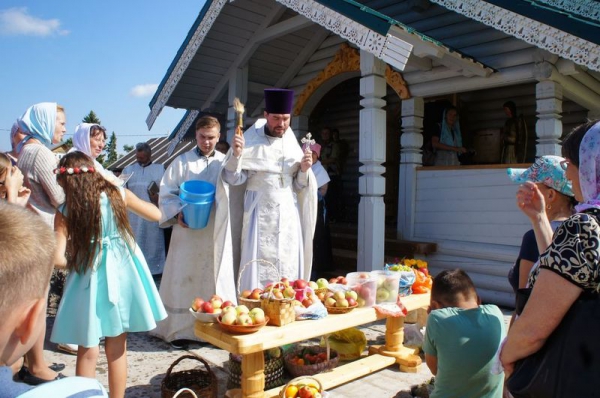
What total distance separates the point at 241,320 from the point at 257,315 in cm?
11

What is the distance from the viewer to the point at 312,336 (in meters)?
3.00

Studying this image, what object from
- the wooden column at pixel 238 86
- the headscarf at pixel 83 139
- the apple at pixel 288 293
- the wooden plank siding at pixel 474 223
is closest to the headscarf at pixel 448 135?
the wooden plank siding at pixel 474 223

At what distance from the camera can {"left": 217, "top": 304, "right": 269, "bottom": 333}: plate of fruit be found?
273 cm

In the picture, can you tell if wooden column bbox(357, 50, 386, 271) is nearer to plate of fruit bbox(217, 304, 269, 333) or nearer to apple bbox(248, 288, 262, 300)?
apple bbox(248, 288, 262, 300)

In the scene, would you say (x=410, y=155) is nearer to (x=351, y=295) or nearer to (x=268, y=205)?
(x=268, y=205)

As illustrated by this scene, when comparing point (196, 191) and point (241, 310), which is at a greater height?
point (196, 191)

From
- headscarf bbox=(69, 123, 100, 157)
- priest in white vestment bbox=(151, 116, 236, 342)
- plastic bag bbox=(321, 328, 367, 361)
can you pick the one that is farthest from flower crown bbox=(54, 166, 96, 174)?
plastic bag bbox=(321, 328, 367, 361)

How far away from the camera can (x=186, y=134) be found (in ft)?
31.9

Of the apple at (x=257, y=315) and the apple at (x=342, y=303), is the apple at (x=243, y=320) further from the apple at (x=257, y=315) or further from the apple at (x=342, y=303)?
the apple at (x=342, y=303)

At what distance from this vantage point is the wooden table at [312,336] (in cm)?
274

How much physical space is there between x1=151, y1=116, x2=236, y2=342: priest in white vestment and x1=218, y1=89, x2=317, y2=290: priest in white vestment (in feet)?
1.24

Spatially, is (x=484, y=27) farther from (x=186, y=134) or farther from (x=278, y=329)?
(x=186, y=134)

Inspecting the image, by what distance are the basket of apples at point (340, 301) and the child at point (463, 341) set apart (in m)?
0.83

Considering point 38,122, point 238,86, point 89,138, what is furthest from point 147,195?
point 38,122
